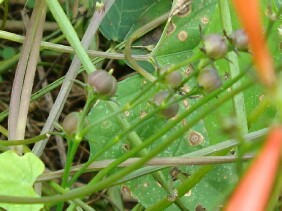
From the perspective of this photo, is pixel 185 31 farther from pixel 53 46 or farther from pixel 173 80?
pixel 173 80

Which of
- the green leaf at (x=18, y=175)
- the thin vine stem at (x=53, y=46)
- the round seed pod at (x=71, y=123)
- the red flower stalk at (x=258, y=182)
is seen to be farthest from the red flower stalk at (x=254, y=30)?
the thin vine stem at (x=53, y=46)

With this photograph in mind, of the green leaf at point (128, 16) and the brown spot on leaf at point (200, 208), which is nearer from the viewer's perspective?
the brown spot on leaf at point (200, 208)

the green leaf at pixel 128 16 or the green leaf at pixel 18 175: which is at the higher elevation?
the green leaf at pixel 128 16

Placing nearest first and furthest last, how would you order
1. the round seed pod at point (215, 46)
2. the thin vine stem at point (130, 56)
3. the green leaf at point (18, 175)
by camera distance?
the round seed pod at point (215, 46) < the green leaf at point (18, 175) < the thin vine stem at point (130, 56)

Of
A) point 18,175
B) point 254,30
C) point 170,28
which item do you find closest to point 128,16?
point 170,28

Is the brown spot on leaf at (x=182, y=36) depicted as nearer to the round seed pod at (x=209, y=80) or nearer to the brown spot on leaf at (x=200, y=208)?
the brown spot on leaf at (x=200, y=208)

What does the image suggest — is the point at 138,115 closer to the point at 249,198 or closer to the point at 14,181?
the point at 14,181

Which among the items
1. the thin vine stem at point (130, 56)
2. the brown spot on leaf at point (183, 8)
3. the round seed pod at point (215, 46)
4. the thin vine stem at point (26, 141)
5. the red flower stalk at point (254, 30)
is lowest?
the thin vine stem at point (26, 141)

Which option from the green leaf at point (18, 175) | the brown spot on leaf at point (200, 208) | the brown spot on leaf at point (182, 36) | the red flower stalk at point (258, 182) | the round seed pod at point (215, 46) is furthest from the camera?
the brown spot on leaf at point (182, 36)
